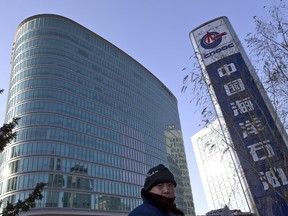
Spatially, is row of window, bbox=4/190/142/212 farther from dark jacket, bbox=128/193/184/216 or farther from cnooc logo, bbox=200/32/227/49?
dark jacket, bbox=128/193/184/216

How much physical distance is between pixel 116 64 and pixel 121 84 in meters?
6.07

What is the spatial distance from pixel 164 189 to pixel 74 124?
171ft

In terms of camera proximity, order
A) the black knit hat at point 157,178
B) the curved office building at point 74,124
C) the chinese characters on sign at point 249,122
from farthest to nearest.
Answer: the curved office building at point 74,124 → the chinese characters on sign at point 249,122 → the black knit hat at point 157,178

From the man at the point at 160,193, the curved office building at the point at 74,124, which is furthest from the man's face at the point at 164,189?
the curved office building at the point at 74,124

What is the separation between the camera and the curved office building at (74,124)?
45.6m

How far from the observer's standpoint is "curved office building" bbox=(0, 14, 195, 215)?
4559 centimetres

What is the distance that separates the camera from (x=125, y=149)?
63.0 meters

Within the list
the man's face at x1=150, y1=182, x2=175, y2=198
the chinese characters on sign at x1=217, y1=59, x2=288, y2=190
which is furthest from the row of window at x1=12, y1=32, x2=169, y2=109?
the man's face at x1=150, y1=182, x2=175, y2=198

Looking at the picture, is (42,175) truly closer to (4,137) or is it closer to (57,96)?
(57,96)

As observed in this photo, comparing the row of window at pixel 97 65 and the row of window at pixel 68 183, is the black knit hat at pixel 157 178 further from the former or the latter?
the row of window at pixel 97 65

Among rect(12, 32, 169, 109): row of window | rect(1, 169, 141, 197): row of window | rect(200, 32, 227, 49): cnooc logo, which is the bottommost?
rect(200, 32, 227, 49): cnooc logo

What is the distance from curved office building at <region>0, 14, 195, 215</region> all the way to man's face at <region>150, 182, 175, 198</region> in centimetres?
4523

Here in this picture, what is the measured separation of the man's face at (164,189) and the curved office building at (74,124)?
45.2 meters

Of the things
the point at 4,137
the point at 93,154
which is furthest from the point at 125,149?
the point at 4,137
